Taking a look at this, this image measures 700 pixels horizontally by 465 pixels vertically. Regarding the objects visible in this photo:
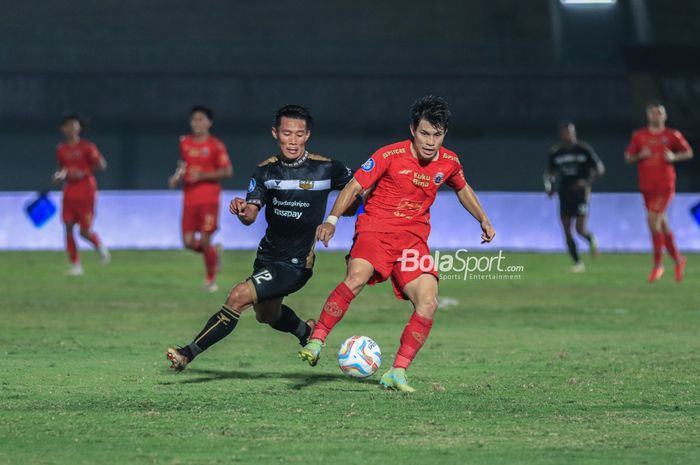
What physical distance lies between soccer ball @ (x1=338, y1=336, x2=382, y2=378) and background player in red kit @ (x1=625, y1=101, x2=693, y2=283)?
31.4ft

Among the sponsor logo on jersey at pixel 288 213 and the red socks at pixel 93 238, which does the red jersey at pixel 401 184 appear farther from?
the red socks at pixel 93 238

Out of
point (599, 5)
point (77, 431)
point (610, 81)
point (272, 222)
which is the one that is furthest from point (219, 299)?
point (599, 5)

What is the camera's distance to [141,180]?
87.6 ft

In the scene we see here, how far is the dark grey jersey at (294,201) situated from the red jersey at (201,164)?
24.3ft

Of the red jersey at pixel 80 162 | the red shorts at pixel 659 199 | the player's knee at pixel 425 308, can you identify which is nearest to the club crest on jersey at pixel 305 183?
the player's knee at pixel 425 308

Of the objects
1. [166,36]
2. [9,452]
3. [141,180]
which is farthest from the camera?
[166,36]

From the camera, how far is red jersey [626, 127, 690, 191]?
1647 cm

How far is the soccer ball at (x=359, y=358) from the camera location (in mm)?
7488

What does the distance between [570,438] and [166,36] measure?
2424 centimetres

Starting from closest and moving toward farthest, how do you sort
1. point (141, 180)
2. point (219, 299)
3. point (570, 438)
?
point (570, 438) < point (219, 299) < point (141, 180)

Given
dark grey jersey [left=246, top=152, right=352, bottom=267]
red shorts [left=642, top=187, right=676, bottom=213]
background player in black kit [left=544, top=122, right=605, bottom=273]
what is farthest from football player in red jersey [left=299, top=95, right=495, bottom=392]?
background player in black kit [left=544, top=122, right=605, bottom=273]

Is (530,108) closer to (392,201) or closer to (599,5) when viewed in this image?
(599,5)

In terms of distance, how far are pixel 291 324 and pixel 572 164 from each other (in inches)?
477

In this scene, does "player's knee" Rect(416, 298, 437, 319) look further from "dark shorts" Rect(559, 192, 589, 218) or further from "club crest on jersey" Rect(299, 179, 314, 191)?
"dark shorts" Rect(559, 192, 589, 218)
